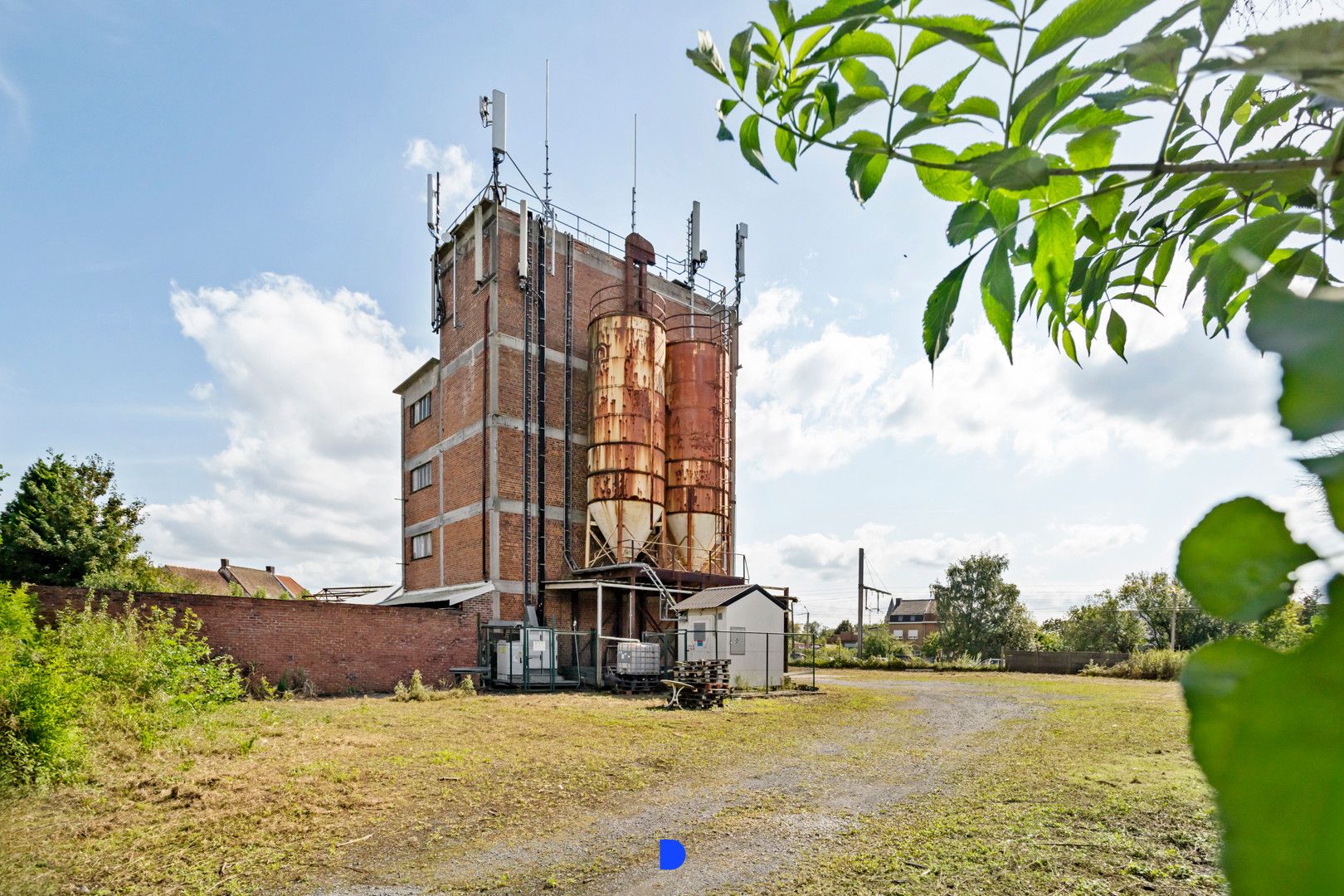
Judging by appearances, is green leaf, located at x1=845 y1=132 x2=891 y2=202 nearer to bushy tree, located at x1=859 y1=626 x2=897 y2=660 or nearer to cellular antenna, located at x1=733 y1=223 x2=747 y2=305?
cellular antenna, located at x1=733 y1=223 x2=747 y2=305

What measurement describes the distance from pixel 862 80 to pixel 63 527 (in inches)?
1295

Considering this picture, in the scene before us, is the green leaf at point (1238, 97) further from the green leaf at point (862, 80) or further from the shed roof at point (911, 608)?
the shed roof at point (911, 608)

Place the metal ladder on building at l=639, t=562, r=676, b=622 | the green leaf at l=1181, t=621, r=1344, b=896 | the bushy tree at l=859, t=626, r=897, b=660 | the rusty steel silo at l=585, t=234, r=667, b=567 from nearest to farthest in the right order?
the green leaf at l=1181, t=621, r=1344, b=896, the metal ladder on building at l=639, t=562, r=676, b=622, the rusty steel silo at l=585, t=234, r=667, b=567, the bushy tree at l=859, t=626, r=897, b=660

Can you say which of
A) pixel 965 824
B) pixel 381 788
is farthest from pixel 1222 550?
pixel 381 788

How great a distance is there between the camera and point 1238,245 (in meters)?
0.87

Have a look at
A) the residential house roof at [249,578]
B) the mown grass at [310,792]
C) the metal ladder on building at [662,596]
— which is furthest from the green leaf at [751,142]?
the residential house roof at [249,578]

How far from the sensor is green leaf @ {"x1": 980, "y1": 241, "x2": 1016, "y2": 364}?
1.06m

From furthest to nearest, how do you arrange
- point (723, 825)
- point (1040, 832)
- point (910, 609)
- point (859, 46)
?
point (910, 609), point (723, 825), point (1040, 832), point (859, 46)

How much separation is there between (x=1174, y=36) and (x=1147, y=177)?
0.21 metres

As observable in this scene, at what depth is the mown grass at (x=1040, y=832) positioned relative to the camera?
5.71 metres

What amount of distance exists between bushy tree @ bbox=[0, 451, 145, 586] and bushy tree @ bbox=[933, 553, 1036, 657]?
4236 cm

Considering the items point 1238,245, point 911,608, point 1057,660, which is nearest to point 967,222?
point 1238,245

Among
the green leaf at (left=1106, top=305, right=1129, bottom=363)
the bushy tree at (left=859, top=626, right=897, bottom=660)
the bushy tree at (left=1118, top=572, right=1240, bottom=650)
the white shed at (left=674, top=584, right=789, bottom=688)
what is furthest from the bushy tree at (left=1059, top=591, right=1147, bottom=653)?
the green leaf at (left=1106, top=305, right=1129, bottom=363)

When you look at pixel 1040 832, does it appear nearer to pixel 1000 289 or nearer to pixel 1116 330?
pixel 1116 330
